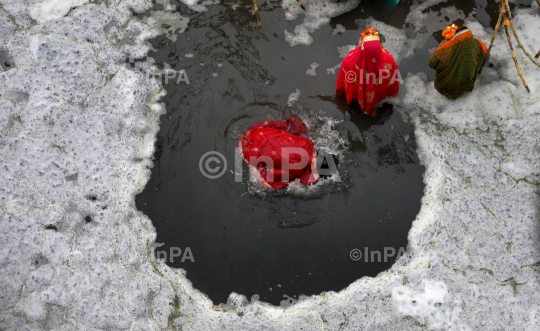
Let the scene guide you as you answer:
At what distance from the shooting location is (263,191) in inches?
127

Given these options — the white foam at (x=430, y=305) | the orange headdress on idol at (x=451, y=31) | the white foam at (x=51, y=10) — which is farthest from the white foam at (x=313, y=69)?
the white foam at (x=51, y=10)

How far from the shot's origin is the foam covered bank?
2.86 meters

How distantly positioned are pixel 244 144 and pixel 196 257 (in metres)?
1.03

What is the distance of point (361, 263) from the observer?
3.04m

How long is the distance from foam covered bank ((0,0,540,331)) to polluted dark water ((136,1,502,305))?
124 millimetres

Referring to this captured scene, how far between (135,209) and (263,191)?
110 cm

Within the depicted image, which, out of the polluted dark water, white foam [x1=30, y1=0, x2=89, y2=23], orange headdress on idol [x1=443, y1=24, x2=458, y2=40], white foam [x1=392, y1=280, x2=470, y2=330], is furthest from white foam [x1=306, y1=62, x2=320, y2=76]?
white foam [x1=30, y1=0, x2=89, y2=23]

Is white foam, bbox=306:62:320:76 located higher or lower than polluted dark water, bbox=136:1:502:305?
higher

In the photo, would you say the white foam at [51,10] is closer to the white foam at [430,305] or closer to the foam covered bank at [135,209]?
the foam covered bank at [135,209]

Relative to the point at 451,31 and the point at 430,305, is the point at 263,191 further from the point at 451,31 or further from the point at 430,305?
the point at 451,31

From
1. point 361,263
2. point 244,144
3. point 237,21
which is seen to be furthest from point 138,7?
point 361,263

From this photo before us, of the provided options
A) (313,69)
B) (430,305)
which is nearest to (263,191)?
(313,69)

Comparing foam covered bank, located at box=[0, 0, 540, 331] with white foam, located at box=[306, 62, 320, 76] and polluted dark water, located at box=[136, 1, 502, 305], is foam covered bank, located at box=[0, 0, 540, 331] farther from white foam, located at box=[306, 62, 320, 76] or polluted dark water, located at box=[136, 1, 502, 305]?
white foam, located at box=[306, 62, 320, 76]

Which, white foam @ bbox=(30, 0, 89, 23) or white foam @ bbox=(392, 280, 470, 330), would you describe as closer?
white foam @ bbox=(392, 280, 470, 330)
